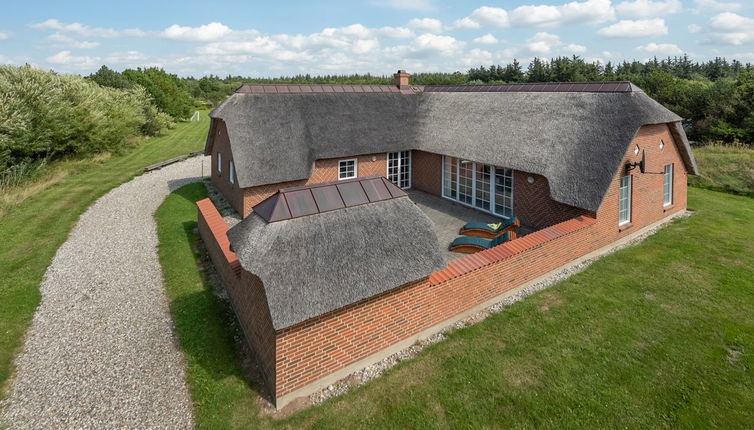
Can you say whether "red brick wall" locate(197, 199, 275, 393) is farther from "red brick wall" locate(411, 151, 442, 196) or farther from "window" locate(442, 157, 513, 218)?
"red brick wall" locate(411, 151, 442, 196)

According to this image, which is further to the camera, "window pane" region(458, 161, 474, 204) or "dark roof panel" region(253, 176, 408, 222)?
"window pane" region(458, 161, 474, 204)

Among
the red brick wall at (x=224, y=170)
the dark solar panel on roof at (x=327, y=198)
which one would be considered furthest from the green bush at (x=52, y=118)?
the dark solar panel on roof at (x=327, y=198)

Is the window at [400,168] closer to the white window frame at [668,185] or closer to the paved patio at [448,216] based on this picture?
the paved patio at [448,216]

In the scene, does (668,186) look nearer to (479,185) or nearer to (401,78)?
(479,185)

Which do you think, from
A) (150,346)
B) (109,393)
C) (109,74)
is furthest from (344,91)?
(109,74)

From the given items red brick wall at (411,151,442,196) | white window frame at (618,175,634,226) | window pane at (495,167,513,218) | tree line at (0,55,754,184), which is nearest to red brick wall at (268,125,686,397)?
white window frame at (618,175,634,226)

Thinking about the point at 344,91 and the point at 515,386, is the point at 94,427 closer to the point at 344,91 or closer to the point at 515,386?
the point at 515,386

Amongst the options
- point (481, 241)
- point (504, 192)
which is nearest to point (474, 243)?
point (481, 241)
